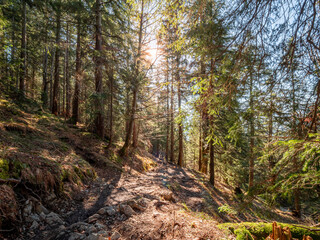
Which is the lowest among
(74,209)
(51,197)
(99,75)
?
(74,209)

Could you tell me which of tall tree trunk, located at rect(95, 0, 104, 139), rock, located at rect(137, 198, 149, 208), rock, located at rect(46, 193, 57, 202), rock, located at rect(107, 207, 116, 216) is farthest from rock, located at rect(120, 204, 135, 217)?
tall tree trunk, located at rect(95, 0, 104, 139)

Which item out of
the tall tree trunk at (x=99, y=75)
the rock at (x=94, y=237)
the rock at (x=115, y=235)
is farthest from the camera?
the tall tree trunk at (x=99, y=75)

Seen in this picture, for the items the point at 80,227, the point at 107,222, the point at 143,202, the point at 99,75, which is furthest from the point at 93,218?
the point at 99,75

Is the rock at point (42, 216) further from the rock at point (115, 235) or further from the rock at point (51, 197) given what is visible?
the rock at point (115, 235)

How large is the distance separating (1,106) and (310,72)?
11021 mm

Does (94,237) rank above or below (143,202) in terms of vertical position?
above

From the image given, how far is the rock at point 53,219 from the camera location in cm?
296

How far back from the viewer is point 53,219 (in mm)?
3043

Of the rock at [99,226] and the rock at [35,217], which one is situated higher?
the rock at [35,217]

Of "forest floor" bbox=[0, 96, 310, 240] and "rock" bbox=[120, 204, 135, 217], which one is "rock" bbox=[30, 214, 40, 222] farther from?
"rock" bbox=[120, 204, 135, 217]

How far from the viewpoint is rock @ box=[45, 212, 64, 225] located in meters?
2.96

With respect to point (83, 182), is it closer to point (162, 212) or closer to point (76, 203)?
point (76, 203)

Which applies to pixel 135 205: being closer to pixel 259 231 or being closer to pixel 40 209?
pixel 40 209

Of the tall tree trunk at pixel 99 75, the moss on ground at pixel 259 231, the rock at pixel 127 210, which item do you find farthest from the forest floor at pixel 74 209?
the tall tree trunk at pixel 99 75
